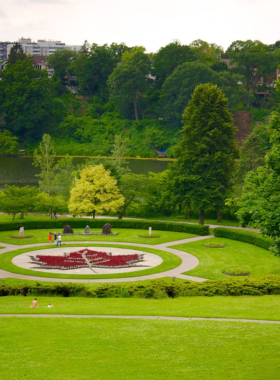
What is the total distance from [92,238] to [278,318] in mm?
29939

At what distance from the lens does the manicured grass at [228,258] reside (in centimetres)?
3628

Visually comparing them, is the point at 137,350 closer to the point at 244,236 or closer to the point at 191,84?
the point at 244,236

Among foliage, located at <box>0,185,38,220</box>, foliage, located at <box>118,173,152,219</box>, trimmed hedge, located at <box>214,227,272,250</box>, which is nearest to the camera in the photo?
trimmed hedge, located at <box>214,227,272,250</box>

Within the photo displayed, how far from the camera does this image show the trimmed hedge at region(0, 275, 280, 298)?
27.3 metres

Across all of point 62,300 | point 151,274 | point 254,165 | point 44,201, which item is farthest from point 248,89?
point 62,300

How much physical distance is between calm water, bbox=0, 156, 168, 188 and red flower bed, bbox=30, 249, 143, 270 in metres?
44.3

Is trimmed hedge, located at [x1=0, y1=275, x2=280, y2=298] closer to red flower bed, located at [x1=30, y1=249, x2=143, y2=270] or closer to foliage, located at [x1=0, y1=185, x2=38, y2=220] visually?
red flower bed, located at [x1=30, y1=249, x2=143, y2=270]

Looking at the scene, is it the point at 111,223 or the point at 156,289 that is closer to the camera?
the point at 156,289

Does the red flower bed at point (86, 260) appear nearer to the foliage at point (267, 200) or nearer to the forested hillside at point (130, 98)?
the foliage at point (267, 200)

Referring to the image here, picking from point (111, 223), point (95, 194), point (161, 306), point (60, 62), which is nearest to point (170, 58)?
point (60, 62)

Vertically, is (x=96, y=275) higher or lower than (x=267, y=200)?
lower

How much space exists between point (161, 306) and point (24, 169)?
8087cm

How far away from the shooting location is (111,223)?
55.3 m

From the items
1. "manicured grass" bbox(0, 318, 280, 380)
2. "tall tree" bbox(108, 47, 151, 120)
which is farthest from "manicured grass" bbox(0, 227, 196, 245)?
"tall tree" bbox(108, 47, 151, 120)
